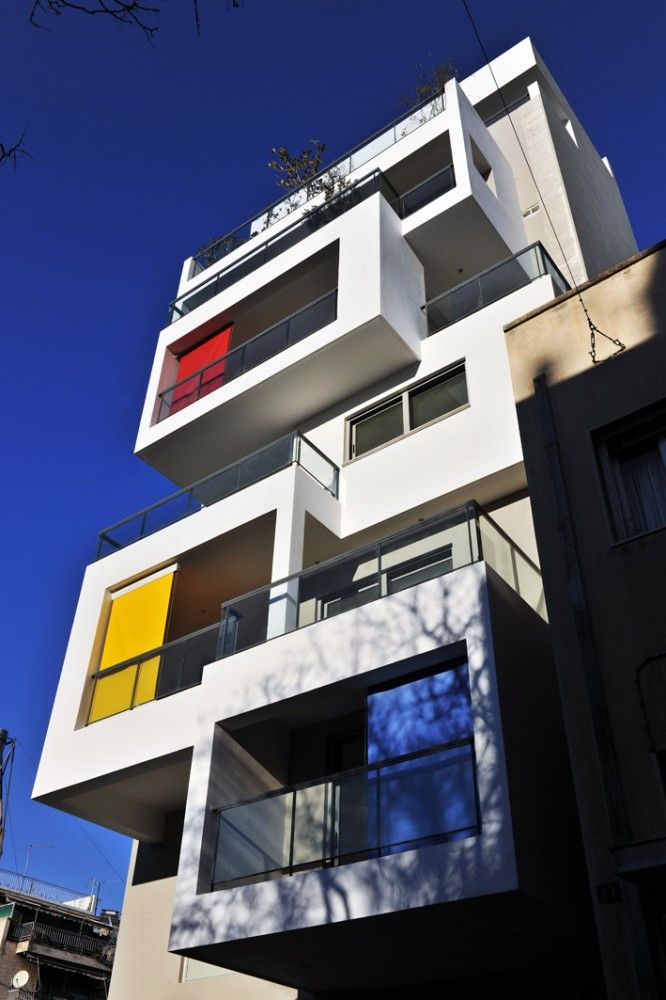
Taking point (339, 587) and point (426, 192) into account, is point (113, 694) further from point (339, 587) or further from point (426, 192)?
point (426, 192)

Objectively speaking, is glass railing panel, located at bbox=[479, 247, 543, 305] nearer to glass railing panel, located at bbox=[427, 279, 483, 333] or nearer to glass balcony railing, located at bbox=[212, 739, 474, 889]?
glass railing panel, located at bbox=[427, 279, 483, 333]

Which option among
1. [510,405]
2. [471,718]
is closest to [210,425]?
[510,405]

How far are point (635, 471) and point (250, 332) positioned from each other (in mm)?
11323

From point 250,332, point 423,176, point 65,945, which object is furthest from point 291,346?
point 65,945

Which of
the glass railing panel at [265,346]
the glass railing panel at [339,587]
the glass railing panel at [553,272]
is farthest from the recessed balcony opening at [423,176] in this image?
the glass railing panel at [339,587]

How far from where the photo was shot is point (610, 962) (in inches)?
257

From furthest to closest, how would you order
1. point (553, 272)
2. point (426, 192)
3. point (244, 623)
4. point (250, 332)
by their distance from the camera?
point (250, 332) < point (426, 192) < point (553, 272) < point (244, 623)

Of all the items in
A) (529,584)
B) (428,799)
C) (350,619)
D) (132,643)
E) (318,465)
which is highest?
(318,465)

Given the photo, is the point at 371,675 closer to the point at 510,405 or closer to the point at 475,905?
the point at 475,905

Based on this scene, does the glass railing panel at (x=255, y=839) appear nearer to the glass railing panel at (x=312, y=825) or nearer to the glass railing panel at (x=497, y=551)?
the glass railing panel at (x=312, y=825)

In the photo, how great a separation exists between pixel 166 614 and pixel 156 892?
4.00 m

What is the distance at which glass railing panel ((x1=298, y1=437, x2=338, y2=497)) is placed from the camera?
13.5 meters

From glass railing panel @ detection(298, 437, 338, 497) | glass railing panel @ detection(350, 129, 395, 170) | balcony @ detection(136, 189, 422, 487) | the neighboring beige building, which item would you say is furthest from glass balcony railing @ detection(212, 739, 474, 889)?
glass railing panel @ detection(350, 129, 395, 170)

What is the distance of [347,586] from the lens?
10.5m
